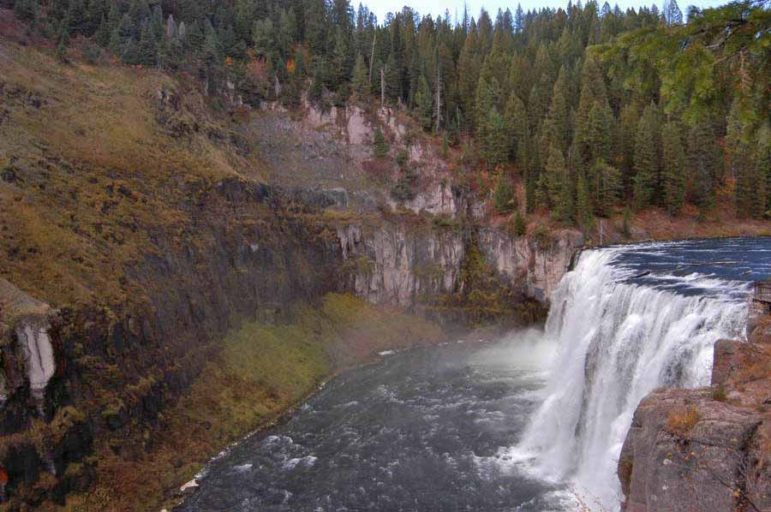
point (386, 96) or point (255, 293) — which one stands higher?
point (386, 96)

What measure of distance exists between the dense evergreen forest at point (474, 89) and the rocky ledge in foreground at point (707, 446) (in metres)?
32.5

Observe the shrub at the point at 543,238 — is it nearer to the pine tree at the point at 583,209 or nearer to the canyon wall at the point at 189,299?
the canyon wall at the point at 189,299

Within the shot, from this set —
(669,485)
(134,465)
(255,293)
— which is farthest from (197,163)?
(669,485)

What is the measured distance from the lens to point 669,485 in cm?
1188

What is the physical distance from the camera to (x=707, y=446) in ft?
37.0

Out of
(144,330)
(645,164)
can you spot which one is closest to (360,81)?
(645,164)

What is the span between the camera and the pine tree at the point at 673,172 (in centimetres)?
5628

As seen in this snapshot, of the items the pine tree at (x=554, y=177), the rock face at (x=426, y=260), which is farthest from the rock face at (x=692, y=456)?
the pine tree at (x=554, y=177)

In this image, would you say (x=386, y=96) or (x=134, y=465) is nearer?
(x=134, y=465)

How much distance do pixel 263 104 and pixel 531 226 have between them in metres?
35.7

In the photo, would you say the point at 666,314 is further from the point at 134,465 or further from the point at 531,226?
the point at 531,226

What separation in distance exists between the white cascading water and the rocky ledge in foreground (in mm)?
6369

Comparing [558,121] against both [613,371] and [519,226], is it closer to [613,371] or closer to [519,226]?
[519,226]

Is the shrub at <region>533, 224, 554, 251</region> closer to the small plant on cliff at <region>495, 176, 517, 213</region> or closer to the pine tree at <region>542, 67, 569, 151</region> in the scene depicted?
the small plant on cliff at <region>495, 176, 517, 213</region>
